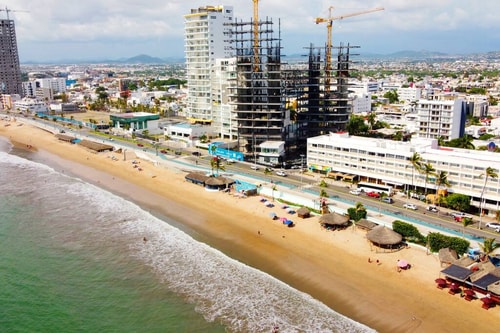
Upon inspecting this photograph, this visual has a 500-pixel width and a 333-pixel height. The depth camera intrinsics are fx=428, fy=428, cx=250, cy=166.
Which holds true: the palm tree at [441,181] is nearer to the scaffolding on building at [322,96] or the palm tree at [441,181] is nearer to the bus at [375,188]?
the bus at [375,188]

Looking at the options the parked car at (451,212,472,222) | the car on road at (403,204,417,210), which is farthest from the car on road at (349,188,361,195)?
the parked car at (451,212,472,222)

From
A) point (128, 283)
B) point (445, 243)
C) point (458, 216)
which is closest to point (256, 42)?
point (458, 216)

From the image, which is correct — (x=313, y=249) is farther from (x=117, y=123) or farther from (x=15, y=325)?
(x=117, y=123)

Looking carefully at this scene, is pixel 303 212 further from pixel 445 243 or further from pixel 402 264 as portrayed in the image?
pixel 445 243

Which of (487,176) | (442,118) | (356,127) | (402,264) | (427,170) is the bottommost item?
(402,264)

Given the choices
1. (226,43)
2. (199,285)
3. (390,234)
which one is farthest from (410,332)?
(226,43)

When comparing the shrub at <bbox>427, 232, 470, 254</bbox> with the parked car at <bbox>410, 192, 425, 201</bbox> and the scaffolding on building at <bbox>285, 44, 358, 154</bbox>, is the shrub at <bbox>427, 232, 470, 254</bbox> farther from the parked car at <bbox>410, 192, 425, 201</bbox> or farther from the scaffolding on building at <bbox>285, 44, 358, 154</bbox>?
the scaffolding on building at <bbox>285, 44, 358, 154</bbox>
